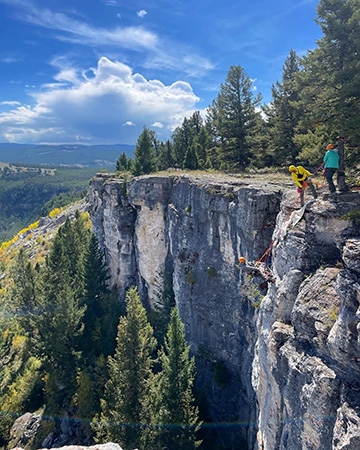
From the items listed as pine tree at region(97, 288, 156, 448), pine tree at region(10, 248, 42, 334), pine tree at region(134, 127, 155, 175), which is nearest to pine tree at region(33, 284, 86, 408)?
pine tree at region(10, 248, 42, 334)

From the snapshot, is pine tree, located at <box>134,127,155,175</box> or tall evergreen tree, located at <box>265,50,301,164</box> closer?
tall evergreen tree, located at <box>265,50,301,164</box>

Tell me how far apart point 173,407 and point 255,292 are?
10.4 m

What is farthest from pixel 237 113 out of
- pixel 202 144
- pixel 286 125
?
pixel 202 144

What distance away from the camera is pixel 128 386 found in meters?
21.1

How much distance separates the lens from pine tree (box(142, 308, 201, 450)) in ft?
63.6

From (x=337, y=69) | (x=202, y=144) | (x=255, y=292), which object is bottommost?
(x=255, y=292)

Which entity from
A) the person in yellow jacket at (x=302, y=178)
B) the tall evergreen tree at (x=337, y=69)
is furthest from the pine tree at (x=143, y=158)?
the person in yellow jacket at (x=302, y=178)

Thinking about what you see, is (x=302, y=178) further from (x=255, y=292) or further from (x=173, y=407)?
(x=173, y=407)

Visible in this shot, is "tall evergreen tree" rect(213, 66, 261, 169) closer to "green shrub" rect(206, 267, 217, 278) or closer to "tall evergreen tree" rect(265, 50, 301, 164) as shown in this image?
"tall evergreen tree" rect(265, 50, 301, 164)

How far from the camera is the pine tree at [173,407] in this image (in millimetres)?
19375

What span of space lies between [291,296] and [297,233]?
8.71 ft

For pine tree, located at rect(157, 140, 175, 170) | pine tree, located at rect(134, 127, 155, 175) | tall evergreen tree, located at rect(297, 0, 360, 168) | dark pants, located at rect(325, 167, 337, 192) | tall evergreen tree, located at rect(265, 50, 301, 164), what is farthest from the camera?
pine tree, located at rect(157, 140, 175, 170)

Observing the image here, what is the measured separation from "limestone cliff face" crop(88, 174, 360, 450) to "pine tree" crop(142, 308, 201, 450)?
11.1 feet

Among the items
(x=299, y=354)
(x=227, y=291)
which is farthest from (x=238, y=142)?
(x=299, y=354)
